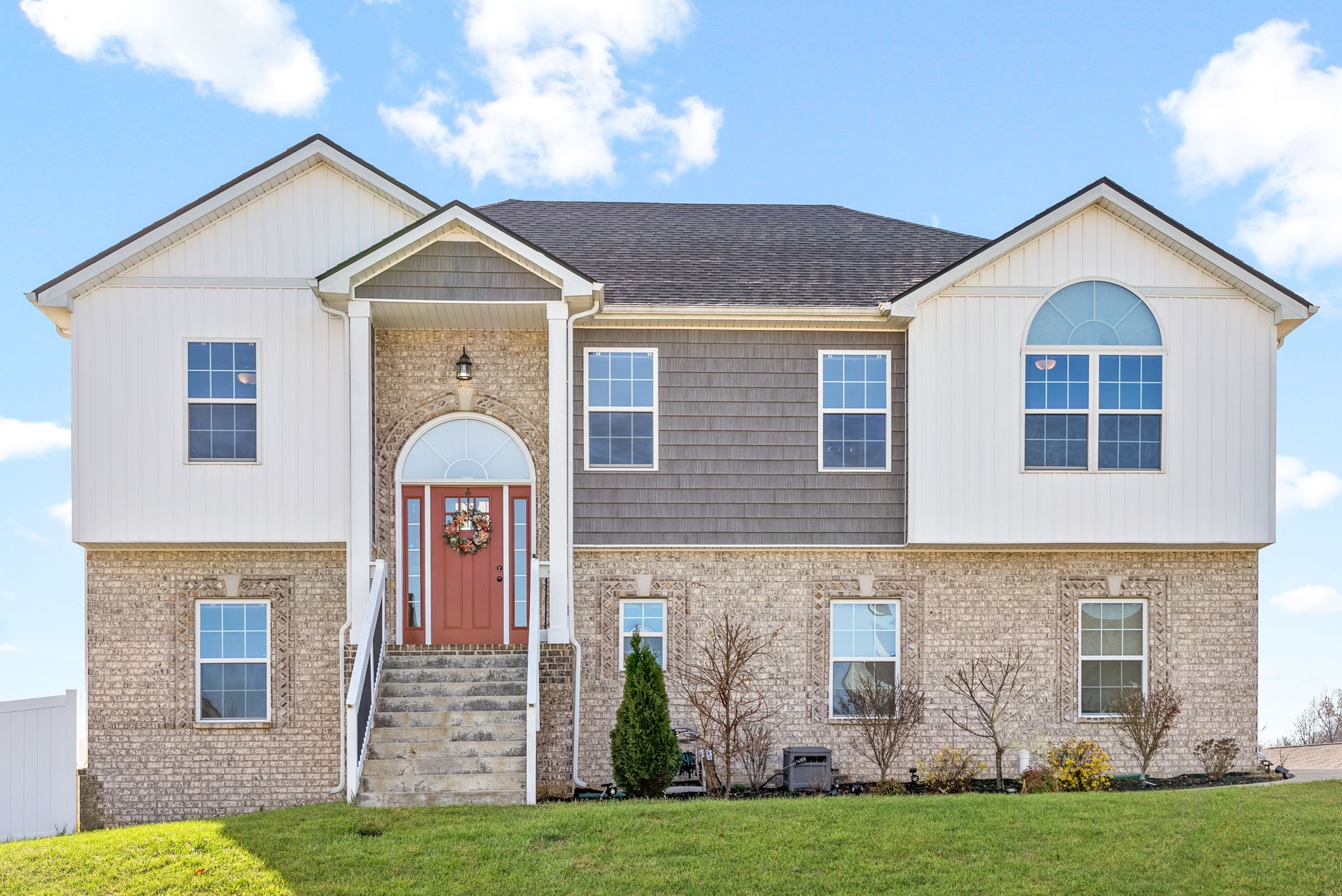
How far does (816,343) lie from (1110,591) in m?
5.10

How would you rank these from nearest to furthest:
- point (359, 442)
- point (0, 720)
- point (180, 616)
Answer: point (0, 720) < point (359, 442) < point (180, 616)

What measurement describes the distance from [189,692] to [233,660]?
2.13 ft

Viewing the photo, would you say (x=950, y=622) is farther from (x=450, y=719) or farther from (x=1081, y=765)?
(x=450, y=719)

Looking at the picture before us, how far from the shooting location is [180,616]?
13.7m

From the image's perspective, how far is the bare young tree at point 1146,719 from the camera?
529 inches

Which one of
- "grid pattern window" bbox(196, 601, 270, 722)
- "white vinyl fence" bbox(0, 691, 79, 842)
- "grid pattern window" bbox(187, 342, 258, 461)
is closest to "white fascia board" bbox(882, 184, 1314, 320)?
"grid pattern window" bbox(187, 342, 258, 461)

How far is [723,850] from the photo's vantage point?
9.47 meters

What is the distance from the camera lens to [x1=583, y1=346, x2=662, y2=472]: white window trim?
1388 centimetres

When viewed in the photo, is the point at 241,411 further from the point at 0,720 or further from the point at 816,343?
the point at 816,343

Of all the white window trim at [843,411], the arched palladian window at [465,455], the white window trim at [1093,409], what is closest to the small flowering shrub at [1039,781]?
the white window trim at [1093,409]

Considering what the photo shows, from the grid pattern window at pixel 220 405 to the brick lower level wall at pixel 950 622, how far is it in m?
4.50

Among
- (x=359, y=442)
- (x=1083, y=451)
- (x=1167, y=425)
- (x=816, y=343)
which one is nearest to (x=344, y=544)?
(x=359, y=442)

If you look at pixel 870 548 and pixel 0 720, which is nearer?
pixel 0 720

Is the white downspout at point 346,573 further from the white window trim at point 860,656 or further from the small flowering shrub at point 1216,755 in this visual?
the small flowering shrub at point 1216,755
